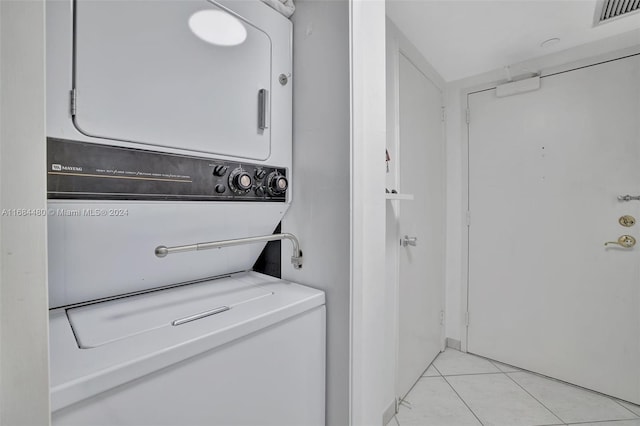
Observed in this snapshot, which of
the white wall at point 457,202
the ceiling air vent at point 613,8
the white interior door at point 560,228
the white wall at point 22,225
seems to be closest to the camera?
the white wall at point 22,225

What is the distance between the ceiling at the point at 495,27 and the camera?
166 centimetres

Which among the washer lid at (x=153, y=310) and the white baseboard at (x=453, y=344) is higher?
the washer lid at (x=153, y=310)

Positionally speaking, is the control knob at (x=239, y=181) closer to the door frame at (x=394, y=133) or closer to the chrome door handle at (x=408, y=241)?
the door frame at (x=394, y=133)

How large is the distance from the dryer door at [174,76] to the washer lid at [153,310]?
53 centimetres

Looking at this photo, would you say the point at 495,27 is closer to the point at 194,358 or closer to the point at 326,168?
the point at 326,168

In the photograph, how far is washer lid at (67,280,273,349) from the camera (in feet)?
2.39

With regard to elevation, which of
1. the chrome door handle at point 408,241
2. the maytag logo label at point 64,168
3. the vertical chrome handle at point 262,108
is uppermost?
the vertical chrome handle at point 262,108

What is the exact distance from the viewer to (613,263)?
1957 millimetres

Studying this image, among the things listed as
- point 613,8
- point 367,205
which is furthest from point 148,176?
point 613,8

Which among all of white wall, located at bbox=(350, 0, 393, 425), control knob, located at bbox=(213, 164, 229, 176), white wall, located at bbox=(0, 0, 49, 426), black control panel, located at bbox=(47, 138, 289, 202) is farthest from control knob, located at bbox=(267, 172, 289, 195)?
white wall, located at bbox=(0, 0, 49, 426)

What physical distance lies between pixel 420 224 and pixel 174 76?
6.32ft

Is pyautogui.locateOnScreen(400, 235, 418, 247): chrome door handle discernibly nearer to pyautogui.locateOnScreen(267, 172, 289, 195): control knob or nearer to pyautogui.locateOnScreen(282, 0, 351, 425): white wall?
pyautogui.locateOnScreen(282, 0, 351, 425): white wall

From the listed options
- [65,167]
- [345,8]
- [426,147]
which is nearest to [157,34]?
[65,167]

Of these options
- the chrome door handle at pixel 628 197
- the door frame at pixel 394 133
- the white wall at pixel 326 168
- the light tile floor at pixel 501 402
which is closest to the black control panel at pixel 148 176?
the white wall at pixel 326 168
